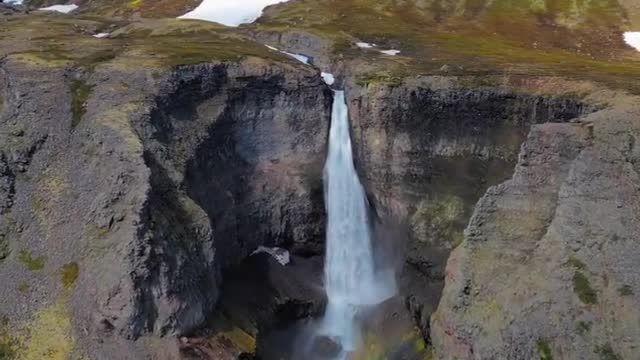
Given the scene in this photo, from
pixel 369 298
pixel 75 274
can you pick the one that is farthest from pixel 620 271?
pixel 75 274

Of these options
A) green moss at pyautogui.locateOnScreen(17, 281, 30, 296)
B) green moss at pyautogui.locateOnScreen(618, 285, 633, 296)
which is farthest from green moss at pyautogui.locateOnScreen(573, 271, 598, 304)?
green moss at pyautogui.locateOnScreen(17, 281, 30, 296)

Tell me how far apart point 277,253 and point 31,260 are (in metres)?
19.6

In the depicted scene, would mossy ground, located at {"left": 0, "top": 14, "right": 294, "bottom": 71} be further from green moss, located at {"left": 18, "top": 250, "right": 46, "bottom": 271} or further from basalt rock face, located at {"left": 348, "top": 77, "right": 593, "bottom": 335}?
basalt rock face, located at {"left": 348, "top": 77, "right": 593, "bottom": 335}

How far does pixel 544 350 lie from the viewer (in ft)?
126

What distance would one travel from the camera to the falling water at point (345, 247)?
175 feet

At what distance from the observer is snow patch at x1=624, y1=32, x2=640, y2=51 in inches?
3593

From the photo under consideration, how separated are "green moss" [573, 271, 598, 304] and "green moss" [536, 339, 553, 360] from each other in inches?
124

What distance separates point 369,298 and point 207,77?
21785 mm

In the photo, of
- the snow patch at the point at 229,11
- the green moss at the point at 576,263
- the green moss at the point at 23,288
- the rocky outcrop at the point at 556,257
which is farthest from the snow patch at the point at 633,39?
the green moss at the point at 23,288

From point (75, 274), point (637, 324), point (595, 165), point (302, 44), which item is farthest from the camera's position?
point (302, 44)

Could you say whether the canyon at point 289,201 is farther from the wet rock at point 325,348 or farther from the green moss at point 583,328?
the wet rock at point 325,348

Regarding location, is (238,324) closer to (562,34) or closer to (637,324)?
(637,324)

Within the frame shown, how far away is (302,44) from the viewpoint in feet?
266

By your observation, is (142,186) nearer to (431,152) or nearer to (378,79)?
(378,79)
